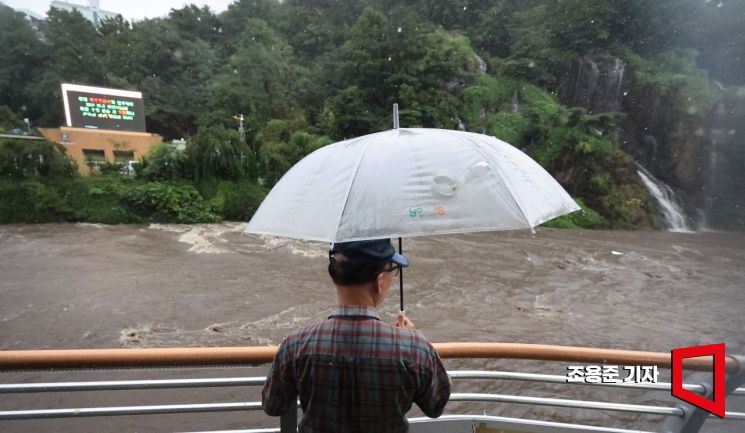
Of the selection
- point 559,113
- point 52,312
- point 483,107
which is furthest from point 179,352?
point 483,107

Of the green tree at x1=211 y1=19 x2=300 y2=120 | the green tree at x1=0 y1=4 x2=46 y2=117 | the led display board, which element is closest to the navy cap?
the led display board

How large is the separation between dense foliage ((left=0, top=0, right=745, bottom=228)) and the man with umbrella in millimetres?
15239

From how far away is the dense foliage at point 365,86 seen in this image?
15906 millimetres

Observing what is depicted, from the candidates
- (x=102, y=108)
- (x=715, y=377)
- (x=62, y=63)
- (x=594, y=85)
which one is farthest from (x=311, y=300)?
(x=62, y=63)

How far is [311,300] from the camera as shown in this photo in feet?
24.3

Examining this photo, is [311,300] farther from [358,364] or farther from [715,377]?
[358,364]

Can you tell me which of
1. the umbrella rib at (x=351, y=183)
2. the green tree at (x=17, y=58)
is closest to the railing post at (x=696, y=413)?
the umbrella rib at (x=351, y=183)

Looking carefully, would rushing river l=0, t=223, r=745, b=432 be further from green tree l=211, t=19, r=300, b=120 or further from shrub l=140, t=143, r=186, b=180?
green tree l=211, t=19, r=300, b=120

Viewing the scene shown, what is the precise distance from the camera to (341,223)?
4.21 feet

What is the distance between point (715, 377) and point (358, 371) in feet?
4.95

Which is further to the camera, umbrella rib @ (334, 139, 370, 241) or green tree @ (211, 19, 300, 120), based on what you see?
green tree @ (211, 19, 300, 120)

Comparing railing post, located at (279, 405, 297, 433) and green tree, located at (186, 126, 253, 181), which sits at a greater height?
green tree, located at (186, 126, 253, 181)

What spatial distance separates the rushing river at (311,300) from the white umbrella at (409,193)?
159 cm

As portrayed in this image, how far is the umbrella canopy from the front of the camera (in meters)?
1.30
